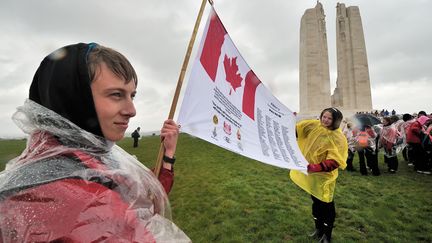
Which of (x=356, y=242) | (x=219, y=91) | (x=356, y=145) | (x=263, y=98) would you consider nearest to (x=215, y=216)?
(x=356, y=242)

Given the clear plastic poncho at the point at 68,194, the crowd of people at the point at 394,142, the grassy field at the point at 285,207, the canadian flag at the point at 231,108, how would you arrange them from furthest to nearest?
the crowd of people at the point at 394,142, the grassy field at the point at 285,207, the canadian flag at the point at 231,108, the clear plastic poncho at the point at 68,194

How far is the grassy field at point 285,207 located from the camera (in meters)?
4.97

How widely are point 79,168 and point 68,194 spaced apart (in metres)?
0.14

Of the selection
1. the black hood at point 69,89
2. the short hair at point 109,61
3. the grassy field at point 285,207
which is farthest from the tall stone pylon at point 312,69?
the black hood at point 69,89

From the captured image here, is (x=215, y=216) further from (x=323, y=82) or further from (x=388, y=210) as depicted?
(x=323, y=82)

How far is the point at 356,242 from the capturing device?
4.64 meters

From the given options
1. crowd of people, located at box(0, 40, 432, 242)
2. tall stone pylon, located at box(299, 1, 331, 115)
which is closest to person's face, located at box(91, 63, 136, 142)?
crowd of people, located at box(0, 40, 432, 242)

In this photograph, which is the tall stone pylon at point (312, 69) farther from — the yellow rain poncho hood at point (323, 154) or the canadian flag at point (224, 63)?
the canadian flag at point (224, 63)

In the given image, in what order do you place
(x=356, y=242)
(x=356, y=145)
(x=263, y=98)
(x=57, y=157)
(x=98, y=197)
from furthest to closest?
(x=356, y=145) < (x=356, y=242) < (x=263, y=98) < (x=57, y=157) < (x=98, y=197)

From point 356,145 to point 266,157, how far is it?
9.29 meters

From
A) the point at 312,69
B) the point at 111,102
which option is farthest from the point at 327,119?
the point at 312,69

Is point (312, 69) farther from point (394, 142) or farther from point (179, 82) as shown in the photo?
point (179, 82)

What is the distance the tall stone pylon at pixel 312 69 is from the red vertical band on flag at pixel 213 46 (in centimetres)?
2774

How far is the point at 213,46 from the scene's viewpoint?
8.00ft
